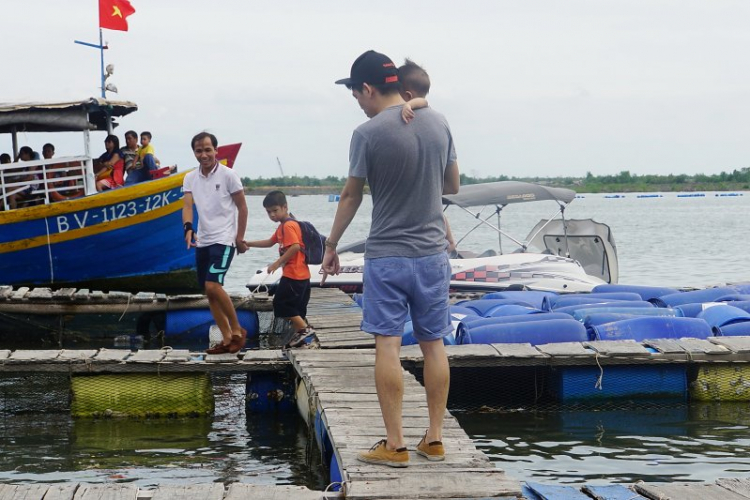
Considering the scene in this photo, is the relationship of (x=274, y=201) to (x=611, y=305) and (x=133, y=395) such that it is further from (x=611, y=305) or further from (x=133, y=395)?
(x=611, y=305)

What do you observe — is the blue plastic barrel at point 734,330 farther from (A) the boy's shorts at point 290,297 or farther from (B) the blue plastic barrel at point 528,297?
(A) the boy's shorts at point 290,297

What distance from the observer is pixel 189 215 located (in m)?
7.94

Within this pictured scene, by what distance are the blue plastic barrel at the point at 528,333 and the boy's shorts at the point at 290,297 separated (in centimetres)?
152

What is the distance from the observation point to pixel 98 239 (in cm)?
1702

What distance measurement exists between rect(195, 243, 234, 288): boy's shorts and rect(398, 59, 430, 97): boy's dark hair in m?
3.19

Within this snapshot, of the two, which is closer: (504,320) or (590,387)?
(590,387)

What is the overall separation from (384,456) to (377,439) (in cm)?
52

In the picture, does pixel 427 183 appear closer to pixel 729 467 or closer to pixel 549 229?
pixel 729 467

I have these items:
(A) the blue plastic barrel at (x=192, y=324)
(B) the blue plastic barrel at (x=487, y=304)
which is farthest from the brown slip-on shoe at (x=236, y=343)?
(A) the blue plastic barrel at (x=192, y=324)

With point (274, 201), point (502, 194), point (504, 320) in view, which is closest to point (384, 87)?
point (274, 201)

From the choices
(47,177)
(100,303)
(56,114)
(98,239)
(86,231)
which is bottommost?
(100,303)

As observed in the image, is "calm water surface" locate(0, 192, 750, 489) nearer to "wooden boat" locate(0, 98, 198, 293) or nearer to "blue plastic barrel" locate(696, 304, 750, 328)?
"blue plastic barrel" locate(696, 304, 750, 328)

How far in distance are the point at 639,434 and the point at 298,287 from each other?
3.26m

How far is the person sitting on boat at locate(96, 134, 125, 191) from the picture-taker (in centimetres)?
1725
